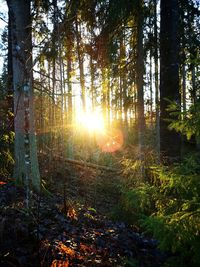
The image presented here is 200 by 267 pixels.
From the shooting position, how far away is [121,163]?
372 inches

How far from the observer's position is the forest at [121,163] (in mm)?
4293

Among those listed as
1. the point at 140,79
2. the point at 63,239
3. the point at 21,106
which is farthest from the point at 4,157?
the point at 140,79

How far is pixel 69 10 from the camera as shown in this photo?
9594 mm

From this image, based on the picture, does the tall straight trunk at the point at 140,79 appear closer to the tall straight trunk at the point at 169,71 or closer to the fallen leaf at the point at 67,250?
the tall straight trunk at the point at 169,71

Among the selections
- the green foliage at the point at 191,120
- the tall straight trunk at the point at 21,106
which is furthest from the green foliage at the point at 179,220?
the tall straight trunk at the point at 21,106

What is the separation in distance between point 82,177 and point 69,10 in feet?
25.2

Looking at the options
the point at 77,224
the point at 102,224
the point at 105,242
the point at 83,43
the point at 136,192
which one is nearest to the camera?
the point at 136,192

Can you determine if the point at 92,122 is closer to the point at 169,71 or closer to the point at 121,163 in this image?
the point at 121,163

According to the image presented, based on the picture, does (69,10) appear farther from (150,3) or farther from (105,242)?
(105,242)

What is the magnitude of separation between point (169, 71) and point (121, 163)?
11.6 feet

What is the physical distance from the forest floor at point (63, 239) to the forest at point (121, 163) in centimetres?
3

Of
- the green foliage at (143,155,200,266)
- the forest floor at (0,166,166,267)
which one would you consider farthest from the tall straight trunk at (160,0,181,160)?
the green foliage at (143,155,200,266)

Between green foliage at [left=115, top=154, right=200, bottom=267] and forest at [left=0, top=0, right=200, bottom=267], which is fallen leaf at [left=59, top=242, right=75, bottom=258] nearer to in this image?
forest at [left=0, top=0, right=200, bottom=267]

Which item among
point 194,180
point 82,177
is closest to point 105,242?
point 194,180
